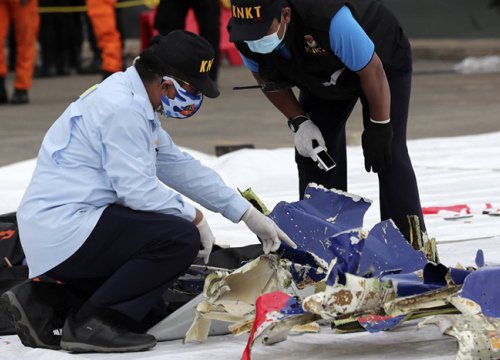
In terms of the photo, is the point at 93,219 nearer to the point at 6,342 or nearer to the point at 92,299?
the point at 92,299

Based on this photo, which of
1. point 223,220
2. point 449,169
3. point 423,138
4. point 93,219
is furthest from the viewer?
point 423,138

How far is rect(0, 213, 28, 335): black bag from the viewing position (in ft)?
12.5

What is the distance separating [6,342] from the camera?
145 inches

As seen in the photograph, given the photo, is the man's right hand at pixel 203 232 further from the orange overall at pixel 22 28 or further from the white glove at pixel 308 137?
the orange overall at pixel 22 28

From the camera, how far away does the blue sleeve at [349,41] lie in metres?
4.08

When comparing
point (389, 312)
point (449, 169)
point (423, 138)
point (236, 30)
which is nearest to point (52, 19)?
point (423, 138)

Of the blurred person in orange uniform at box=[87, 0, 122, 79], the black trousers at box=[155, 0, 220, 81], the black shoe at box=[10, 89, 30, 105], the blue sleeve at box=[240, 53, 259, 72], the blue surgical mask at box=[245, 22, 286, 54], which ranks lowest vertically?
the black shoe at box=[10, 89, 30, 105]

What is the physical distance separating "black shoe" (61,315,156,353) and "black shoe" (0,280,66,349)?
3.1 inches

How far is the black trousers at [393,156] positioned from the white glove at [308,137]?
0.27ft

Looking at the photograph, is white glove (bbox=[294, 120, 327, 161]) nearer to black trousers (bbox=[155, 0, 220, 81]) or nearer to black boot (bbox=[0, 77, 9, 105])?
black trousers (bbox=[155, 0, 220, 81])

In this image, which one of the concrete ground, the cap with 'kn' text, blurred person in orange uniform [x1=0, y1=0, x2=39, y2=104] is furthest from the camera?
blurred person in orange uniform [x1=0, y1=0, x2=39, y2=104]

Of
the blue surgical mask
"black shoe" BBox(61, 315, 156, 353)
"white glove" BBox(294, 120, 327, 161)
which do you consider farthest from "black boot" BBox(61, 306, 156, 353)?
"white glove" BBox(294, 120, 327, 161)

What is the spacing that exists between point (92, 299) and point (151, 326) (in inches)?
8.8

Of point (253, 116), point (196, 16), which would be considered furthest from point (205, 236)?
point (196, 16)
